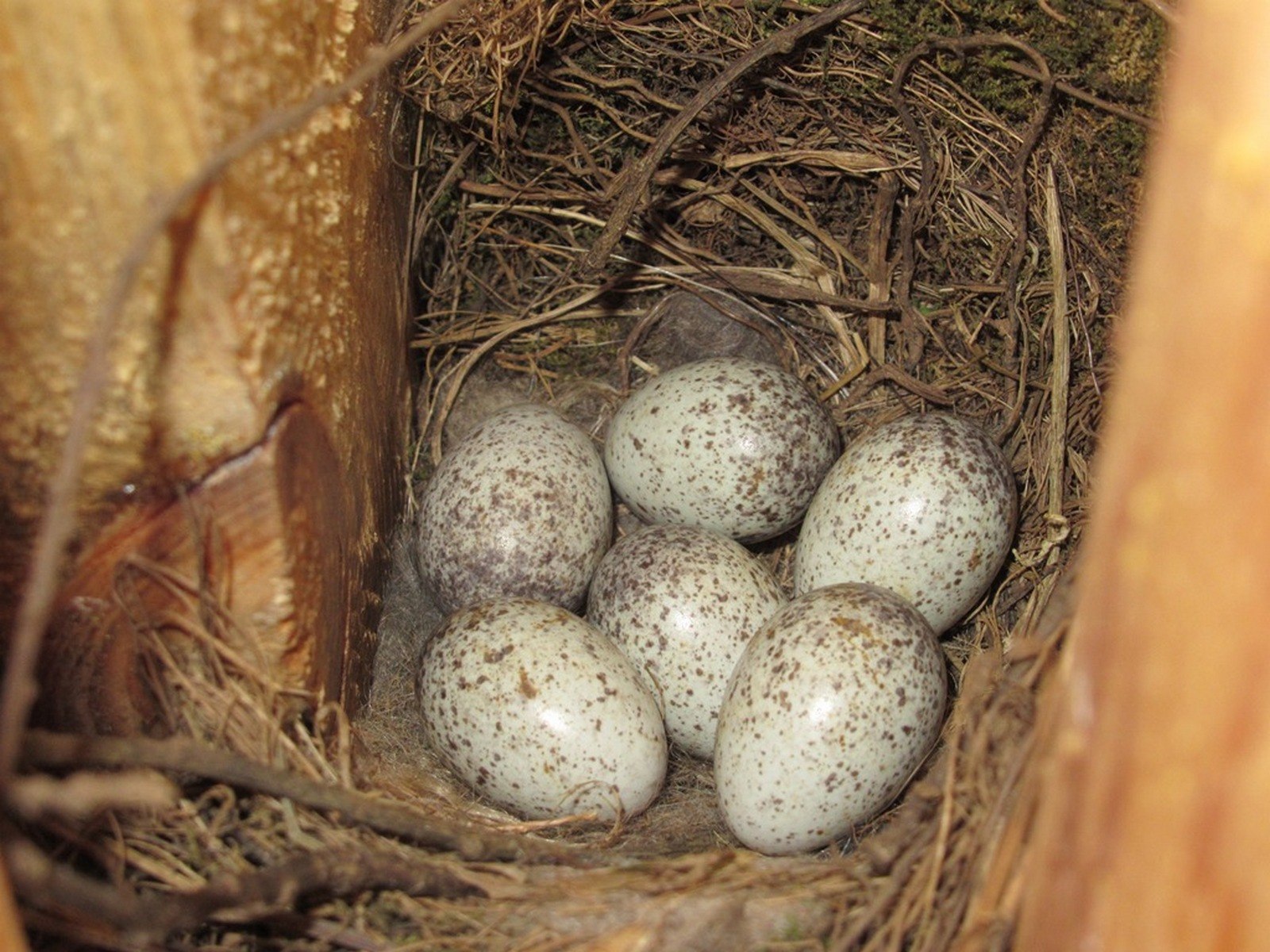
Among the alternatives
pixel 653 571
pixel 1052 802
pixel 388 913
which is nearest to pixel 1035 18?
A: pixel 653 571

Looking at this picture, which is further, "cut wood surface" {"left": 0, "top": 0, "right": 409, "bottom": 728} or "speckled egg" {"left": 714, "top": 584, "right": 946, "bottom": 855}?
"speckled egg" {"left": 714, "top": 584, "right": 946, "bottom": 855}

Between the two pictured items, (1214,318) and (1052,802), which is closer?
(1214,318)

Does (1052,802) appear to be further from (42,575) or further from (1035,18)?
(1035,18)

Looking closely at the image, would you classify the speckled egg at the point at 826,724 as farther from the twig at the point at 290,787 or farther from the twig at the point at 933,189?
the twig at the point at 933,189

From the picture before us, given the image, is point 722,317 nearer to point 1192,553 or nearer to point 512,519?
point 512,519

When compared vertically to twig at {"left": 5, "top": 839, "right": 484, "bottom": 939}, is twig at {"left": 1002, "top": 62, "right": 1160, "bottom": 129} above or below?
above

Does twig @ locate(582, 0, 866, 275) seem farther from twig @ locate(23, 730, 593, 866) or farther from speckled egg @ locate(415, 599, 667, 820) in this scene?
twig @ locate(23, 730, 593, 866)

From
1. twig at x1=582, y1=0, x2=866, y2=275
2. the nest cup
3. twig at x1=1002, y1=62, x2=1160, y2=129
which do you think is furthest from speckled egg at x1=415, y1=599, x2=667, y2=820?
twig at x1=1002, y1=62, x2=1160, y2=129
